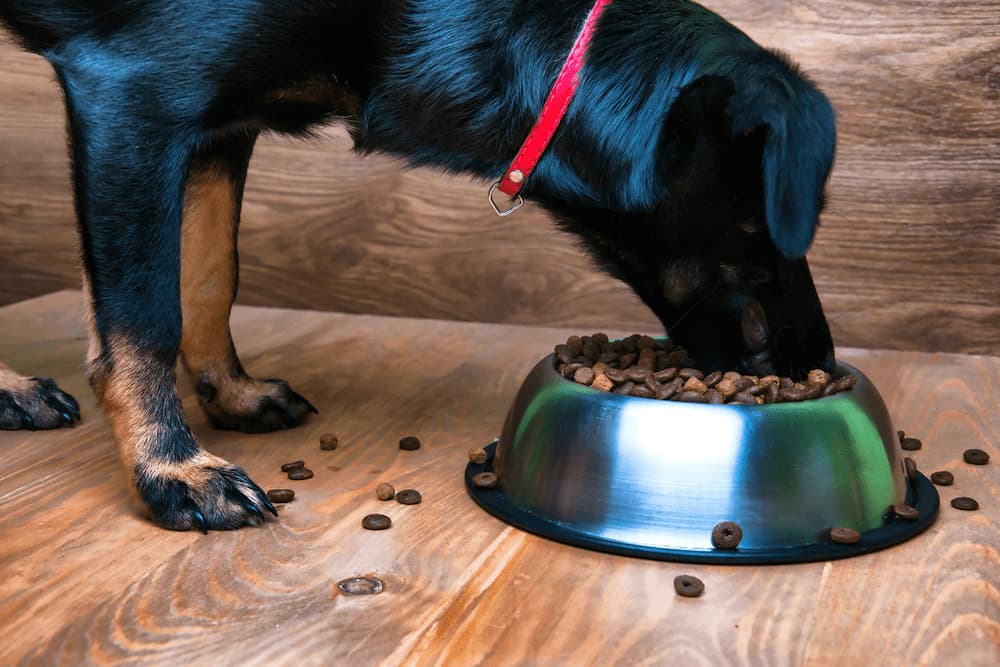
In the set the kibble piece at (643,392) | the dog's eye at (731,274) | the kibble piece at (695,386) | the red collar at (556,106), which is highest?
the red collar at (556,106)

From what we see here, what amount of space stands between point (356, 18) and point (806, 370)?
3.28ft

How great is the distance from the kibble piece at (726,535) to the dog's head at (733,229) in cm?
40

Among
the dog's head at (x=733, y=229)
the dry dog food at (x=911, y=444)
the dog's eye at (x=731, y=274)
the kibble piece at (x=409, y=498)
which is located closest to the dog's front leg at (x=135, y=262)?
the kibble piece at (x=409, y=498)

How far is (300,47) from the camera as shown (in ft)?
6.68

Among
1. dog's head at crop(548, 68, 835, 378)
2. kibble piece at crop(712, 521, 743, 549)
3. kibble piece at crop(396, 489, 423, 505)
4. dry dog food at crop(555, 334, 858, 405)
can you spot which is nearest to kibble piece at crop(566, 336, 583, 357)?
dry dog food at crop(555, 334, 858, 405)

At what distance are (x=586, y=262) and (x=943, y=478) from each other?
1.16 m

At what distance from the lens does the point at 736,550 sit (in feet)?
5.96

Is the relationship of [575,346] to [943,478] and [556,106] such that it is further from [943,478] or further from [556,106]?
[943,478]

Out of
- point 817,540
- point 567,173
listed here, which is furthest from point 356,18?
point 817,540

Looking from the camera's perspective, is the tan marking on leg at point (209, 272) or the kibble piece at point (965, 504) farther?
Result: the tan marking on leg at point (209, 272)

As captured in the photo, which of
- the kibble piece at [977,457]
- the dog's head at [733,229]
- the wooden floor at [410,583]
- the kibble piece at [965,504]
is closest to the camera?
the wooden floor at [410,583]

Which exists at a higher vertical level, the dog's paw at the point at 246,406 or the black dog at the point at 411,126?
the black dog at the point at 411,126

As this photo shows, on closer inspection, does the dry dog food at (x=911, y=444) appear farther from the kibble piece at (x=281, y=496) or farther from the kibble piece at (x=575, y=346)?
the kibble piece at (x=281, y=496)

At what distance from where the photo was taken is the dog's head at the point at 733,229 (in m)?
1.79
